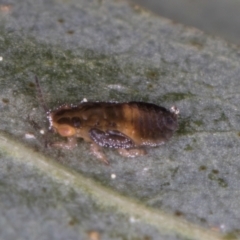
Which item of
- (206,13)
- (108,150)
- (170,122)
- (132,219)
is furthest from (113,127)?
(206,13)

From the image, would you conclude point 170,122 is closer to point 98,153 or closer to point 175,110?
point 175,110

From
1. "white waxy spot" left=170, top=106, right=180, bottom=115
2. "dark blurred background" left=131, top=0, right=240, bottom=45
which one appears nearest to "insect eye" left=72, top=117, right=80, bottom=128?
"white waxy spot" left=170, top=106, right=180, bottom=115

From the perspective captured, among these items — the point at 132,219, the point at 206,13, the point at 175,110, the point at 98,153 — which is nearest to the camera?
the point at 132,219

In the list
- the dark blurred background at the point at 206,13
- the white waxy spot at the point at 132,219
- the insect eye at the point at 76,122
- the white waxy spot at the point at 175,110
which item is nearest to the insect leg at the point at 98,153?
the insect eye at the point at 76,122

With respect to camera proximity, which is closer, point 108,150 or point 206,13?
point 108,150

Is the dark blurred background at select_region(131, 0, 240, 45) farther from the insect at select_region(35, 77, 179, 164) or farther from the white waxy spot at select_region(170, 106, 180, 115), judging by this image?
the insect at select_region(35, 77, 179, 164)

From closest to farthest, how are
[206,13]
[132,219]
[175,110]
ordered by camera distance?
1. [132,219]
2. [175,110]
3. [206,13]
